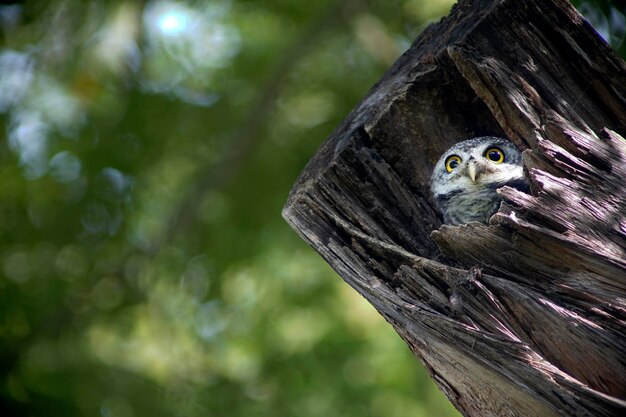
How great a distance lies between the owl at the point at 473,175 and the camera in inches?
153

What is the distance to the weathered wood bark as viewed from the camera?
233cm

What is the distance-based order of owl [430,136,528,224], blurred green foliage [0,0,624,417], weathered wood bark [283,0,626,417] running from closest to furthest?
weathered wood bark [283,0,626,417] → owl [430,136,528,224] → blurred green foliage [0,0,624,417]

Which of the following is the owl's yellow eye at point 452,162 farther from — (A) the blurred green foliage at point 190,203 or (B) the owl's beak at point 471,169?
(A) the blurred green foliage at point 190,203

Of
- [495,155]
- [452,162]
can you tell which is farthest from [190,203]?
[495,155]

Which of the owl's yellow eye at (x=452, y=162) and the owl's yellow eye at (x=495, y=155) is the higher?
the owl's yellow eye at (x=452, y=162)

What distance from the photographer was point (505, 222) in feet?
8.47

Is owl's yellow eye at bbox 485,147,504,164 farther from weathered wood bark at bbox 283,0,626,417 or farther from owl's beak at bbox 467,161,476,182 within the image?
weathered wood bark at bbox 283,0,626,417

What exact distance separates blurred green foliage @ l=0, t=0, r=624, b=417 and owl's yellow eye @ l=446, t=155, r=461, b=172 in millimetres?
2434

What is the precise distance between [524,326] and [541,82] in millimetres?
1165

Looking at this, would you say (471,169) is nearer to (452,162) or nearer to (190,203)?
(452,162)

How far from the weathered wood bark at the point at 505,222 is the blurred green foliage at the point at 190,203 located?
273cm

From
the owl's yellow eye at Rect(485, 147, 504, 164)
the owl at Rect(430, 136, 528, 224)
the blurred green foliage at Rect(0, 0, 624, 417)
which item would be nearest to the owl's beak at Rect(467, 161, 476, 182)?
the owl at Rect(430, 136, 528, 224)

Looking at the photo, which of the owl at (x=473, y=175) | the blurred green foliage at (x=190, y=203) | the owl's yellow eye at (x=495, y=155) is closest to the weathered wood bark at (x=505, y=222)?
the owl at (x=473, y=175)

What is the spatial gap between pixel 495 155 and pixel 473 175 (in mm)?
186
